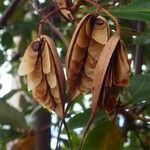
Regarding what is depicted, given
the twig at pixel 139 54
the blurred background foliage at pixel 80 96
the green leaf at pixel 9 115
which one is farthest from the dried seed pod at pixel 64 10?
the twig at pixel 139 54

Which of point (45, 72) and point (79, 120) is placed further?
point (79, 120)

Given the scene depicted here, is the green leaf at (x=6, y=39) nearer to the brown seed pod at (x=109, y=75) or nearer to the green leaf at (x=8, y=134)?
the green leaf at (x=8, y=134)

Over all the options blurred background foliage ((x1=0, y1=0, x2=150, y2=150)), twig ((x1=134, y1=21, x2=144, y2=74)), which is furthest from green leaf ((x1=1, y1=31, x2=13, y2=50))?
twig ((x1=134, y1=21, x2=144, y2=74))

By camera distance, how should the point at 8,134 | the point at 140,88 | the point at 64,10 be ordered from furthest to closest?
the point at 8,134 < the point at 140,88 < the point at 64,10

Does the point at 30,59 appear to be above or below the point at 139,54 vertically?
above

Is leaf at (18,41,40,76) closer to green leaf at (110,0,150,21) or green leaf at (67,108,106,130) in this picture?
green leaf at (110,0,150,21)

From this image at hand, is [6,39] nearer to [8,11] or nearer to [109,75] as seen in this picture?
[8,11]

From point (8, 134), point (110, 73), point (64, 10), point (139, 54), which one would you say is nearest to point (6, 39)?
point (8, 134)
